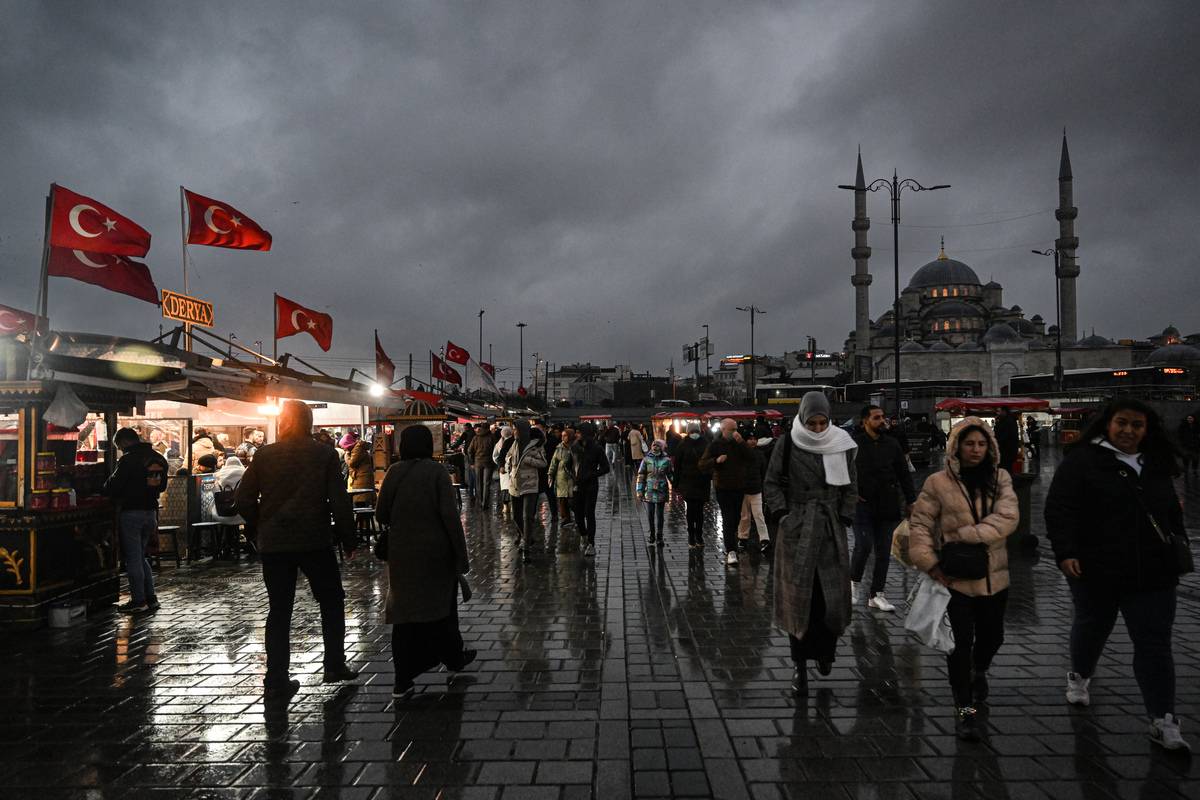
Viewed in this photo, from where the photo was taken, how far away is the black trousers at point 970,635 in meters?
3.75

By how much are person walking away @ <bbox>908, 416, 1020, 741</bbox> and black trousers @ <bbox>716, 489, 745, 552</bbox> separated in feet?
14.9

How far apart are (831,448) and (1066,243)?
278 ft

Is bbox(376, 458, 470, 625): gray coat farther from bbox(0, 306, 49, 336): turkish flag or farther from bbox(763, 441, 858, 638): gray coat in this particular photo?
bbox(0, 306, 49, 336): turkish flag

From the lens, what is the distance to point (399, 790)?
3.18 meters

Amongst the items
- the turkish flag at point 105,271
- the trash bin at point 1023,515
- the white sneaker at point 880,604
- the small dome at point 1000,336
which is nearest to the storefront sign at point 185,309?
the turkish flag at point 105,271

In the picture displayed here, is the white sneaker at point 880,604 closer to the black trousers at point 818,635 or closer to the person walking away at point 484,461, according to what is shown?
the black trousers at point 818,635

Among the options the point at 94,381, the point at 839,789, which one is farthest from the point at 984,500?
the point at 94,381

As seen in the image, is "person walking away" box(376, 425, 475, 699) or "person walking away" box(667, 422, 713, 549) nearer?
"person walking away" box(376, 425, 475, 699)

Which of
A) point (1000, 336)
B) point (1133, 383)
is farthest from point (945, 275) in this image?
point (1133, 383)

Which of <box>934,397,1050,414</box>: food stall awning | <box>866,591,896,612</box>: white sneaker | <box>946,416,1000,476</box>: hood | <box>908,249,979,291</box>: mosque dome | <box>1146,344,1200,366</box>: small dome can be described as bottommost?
<box>866,591,896,612</box>: white sneaker

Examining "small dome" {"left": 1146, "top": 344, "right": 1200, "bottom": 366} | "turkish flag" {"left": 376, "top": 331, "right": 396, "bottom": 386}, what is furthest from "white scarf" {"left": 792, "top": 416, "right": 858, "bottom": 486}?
"small dome" {"left": 1146, "top": 344, "right": 1200, "bottom": 366}

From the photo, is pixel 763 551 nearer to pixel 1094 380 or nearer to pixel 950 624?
pixel 950 624

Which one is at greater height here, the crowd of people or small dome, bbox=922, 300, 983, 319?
small dome, bbox=922, 300, 983, 319

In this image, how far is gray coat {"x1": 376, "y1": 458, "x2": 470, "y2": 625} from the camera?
441 centimetres
